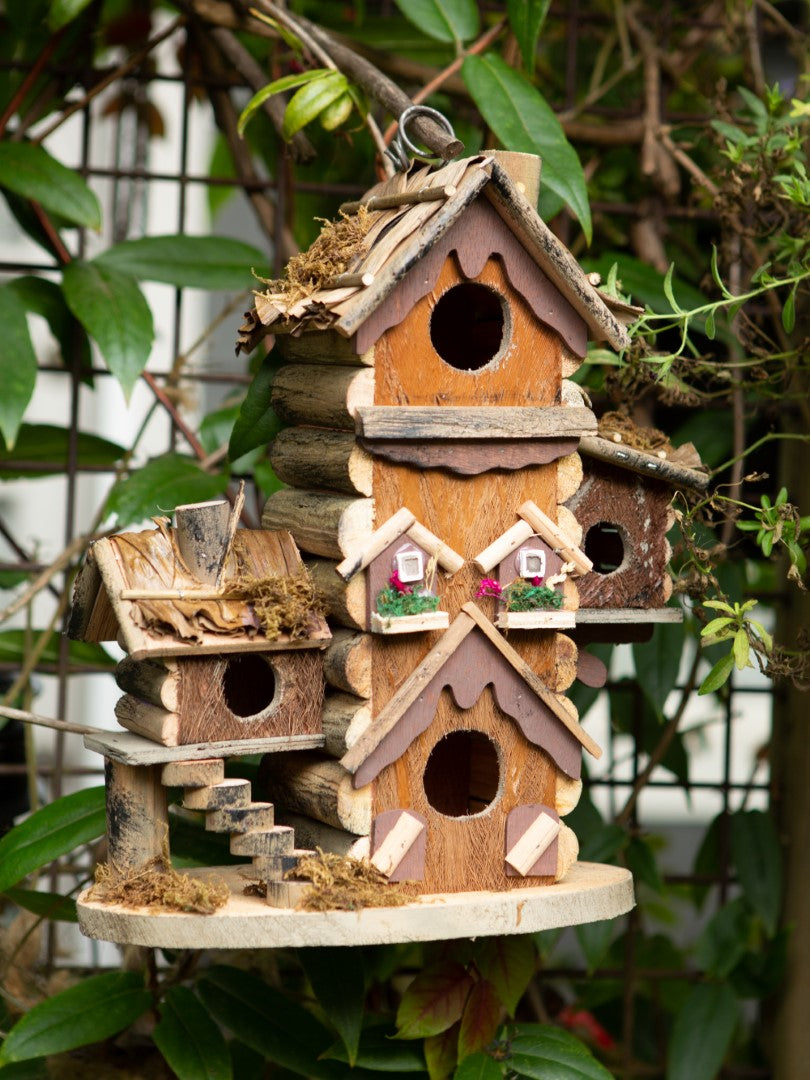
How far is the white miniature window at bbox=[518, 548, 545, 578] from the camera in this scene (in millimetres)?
1238

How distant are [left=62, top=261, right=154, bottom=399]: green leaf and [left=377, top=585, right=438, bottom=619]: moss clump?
43 cm

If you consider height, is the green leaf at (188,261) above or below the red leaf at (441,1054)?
above

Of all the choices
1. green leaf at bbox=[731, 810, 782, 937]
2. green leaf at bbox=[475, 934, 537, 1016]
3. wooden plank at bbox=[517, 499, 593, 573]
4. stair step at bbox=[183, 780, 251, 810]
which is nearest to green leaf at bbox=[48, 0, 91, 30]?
wooden plank at bbox=[517, 499, 593, 573]

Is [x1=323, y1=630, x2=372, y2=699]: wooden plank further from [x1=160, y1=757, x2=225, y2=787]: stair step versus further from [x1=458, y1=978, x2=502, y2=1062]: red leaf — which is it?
[x1=458, y1=978, x2=502, y2=1062]: red leaf

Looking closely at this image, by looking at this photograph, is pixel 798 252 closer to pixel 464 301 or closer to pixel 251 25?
pixel 464 301

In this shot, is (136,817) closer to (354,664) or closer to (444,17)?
(354,664)

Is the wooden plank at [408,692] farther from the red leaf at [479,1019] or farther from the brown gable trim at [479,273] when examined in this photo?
the red leaf at [479,1019]

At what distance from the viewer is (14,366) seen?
150 centimetres

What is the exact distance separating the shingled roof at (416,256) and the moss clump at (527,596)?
0.79ft

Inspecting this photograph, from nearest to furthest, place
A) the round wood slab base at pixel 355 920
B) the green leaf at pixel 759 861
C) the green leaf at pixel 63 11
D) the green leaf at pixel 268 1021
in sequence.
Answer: the round wood slab base at pixel 355 920 → the green leaf at pixel 268 1021 → the green leaf at pixel 63 11 → the green leaf at pixel 759 861

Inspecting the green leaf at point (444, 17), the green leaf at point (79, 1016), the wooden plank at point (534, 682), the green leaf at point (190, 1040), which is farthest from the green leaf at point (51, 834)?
the green leaf at point (444, 17)

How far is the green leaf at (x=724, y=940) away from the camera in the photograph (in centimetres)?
179

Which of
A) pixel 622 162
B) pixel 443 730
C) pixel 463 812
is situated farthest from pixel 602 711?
pixel 443 730

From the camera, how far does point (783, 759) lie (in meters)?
1.89
